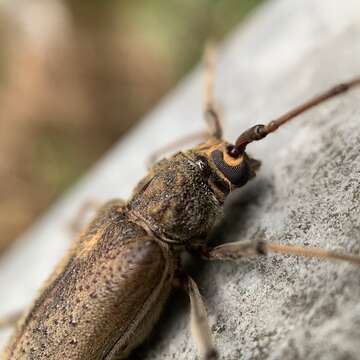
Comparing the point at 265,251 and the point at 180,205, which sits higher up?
the point at 180,205

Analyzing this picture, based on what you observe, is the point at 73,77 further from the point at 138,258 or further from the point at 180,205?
the point at 138,258

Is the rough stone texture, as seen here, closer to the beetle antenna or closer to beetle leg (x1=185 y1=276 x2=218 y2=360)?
beetle leg (x1=185 y1=276 x2=218 y2=360)

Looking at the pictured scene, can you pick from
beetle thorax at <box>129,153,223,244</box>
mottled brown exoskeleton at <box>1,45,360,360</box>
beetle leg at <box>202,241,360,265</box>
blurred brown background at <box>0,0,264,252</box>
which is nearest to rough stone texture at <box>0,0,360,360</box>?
beetle leg at <box>202,241,360,265</box>

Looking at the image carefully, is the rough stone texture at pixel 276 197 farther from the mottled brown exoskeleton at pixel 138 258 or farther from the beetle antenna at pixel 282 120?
the beetle antenna at pixel 282 120

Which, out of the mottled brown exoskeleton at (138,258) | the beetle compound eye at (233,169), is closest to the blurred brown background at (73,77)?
the mottled brown exoskeleton at (138,258)

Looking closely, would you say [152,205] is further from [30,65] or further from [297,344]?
[30,65]

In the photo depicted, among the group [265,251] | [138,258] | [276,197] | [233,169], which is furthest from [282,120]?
[138,258]

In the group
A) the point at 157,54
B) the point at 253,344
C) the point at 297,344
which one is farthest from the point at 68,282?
the point at 157,54
